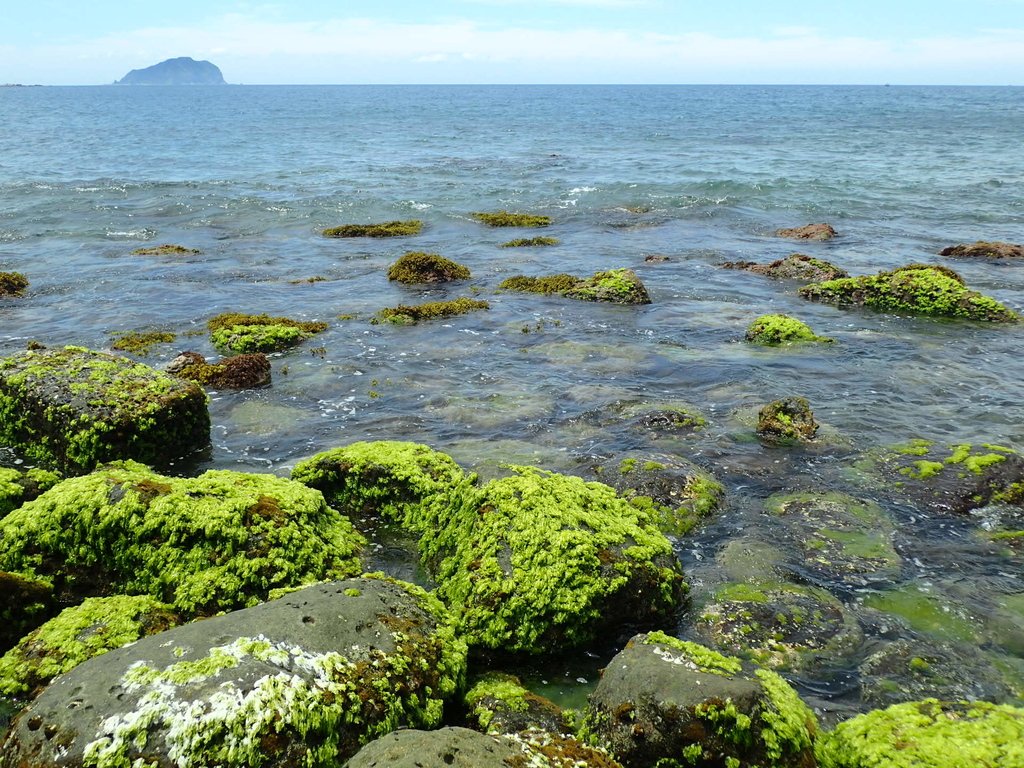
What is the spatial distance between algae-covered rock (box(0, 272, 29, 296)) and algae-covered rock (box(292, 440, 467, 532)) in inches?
652

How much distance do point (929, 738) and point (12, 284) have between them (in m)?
24.9

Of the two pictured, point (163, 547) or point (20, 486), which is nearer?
point (163, 547)

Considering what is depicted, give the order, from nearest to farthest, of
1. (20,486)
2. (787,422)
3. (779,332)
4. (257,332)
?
(20,486) < (787,422) < (257,332) < (779,332)

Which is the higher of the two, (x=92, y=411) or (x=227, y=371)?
(x=92, y=411)

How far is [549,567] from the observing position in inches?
307

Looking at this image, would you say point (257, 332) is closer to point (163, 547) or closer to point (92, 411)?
point (92, 411)

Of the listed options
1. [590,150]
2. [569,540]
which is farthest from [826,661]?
[590,150]

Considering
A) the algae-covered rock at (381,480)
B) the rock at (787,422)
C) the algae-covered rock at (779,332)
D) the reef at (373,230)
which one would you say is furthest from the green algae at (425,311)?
the reef at (373,230)

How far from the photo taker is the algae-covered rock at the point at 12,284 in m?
21.8

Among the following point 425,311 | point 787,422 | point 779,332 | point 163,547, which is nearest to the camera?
point 163,547

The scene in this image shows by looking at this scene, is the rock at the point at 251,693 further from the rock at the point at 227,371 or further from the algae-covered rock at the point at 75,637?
the rock at the point at 227,371

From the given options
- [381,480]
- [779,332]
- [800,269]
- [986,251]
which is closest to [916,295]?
[800,269]

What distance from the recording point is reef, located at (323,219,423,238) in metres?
30.9

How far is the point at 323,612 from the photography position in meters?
6.37
